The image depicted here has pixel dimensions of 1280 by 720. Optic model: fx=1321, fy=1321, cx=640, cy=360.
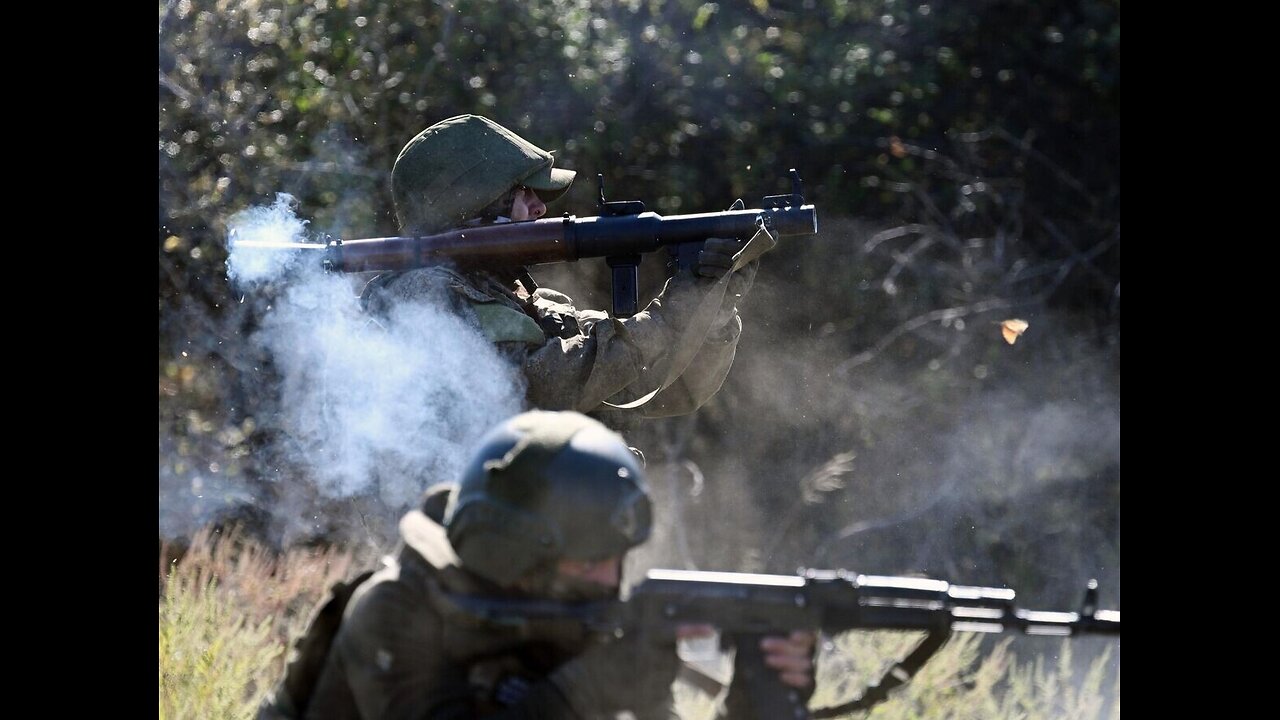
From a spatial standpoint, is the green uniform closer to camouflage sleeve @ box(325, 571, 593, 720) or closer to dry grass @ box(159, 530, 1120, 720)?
camouflage sleeve @ box(325, 571, 593, 720)

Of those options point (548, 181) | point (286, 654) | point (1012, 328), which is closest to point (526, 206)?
point (548, 181)

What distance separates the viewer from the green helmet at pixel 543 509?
2660mm

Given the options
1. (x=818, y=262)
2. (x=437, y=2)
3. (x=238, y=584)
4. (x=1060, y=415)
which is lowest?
(x=238, y=584)

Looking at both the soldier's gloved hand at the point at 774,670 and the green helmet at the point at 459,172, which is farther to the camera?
the green helmet at the point at 459,172

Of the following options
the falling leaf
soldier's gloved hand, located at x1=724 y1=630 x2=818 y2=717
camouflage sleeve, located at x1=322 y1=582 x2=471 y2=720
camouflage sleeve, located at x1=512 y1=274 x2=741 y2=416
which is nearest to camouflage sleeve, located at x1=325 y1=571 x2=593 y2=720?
camouflage sleeve, located at x1=322 y1=582 x2=471 y2=720

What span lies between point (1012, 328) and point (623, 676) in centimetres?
626

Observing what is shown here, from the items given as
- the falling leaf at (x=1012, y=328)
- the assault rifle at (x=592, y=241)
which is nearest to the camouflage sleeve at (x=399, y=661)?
the assault rifle at (x=592, y=241)

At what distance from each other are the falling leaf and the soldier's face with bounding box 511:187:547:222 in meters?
4.52

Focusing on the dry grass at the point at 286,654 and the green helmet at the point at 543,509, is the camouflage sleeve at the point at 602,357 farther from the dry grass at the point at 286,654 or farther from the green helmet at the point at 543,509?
the green helmet at the point at 543,509

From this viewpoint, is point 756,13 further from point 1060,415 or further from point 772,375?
point 1060,415

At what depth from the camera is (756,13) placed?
8547 mm

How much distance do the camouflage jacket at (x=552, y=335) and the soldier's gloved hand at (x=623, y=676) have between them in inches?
66.9

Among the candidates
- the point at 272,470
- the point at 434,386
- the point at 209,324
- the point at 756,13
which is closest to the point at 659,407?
the point at 434,386
